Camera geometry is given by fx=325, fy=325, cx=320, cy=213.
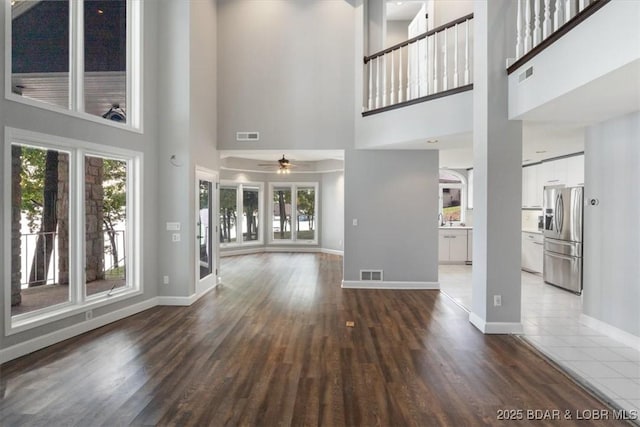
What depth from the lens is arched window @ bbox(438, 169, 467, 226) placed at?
31.2ft

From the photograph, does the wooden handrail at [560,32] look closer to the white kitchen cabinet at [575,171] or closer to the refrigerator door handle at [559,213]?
the refrigerator door handle at [559,213]

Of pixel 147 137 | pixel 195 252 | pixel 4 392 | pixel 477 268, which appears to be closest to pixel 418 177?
pixel 477 268

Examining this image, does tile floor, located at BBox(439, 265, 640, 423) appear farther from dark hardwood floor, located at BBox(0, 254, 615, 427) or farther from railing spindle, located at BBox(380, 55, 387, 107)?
railing spindle, located at BBox(380, 55, 387, 107)

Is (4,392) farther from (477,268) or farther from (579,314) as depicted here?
(579,314)

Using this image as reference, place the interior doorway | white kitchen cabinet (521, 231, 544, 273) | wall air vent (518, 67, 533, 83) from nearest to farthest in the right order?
wall air vent (518, 67, 533, 83)
the interior doorway
white kitchen cabinet (521, 231, 544, 273)

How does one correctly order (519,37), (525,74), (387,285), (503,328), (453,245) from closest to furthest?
(525,74)
(519,37)
(503,328)
(387,285)
(453,245)

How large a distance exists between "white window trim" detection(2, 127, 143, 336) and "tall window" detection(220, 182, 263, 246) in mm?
4958

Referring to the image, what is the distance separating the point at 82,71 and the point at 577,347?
640 cm

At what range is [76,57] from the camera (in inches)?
151

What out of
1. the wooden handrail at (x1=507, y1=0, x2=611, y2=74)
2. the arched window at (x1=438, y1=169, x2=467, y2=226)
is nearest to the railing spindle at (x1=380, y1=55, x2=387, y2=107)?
the wooden handrail at (x1=507, y1=0, x2=611, y2=74)

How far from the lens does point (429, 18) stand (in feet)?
19.9

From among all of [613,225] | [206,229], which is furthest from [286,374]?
[613,225]

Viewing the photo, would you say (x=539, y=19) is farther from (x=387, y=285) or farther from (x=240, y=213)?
(x=240, y=213)

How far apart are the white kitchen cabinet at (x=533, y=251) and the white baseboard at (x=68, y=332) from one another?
24.2ft
